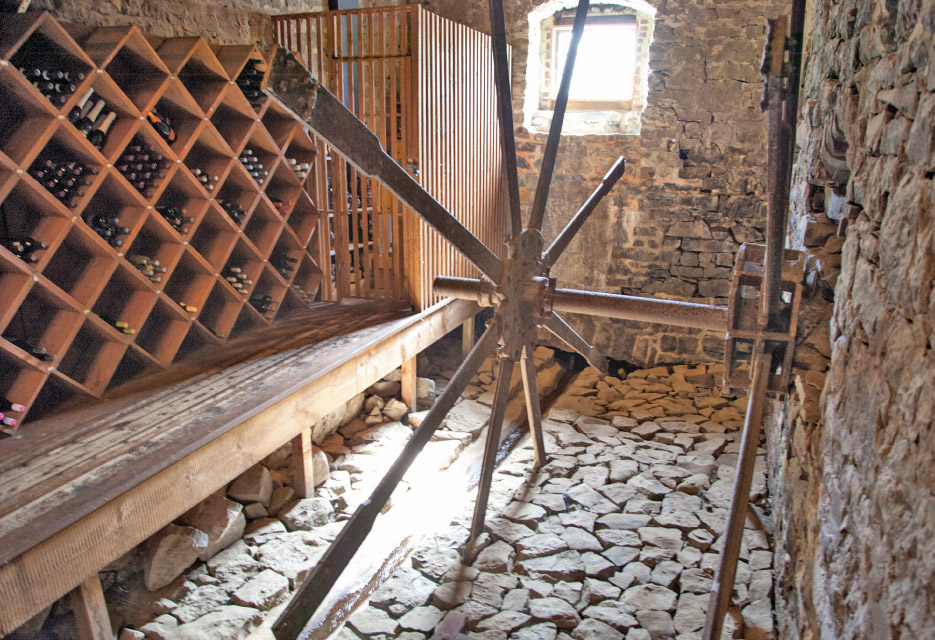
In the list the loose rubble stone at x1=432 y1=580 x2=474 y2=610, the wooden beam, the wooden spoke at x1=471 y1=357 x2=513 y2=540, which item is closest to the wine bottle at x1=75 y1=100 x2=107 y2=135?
the wooden beam

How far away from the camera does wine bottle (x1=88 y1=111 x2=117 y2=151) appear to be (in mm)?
2700

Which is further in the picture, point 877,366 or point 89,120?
point 89,120

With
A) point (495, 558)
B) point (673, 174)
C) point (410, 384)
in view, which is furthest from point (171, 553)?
point (673, 174)

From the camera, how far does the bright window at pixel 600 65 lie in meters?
4.87

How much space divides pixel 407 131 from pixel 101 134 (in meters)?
1.72

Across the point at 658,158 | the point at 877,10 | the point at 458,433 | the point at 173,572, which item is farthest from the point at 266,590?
the point at 658,158

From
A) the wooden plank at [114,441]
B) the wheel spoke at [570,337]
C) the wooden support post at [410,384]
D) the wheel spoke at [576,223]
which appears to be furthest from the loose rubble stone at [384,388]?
the wheel spoke at [576,223]

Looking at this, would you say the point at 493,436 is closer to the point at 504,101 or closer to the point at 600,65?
the point at 504,101

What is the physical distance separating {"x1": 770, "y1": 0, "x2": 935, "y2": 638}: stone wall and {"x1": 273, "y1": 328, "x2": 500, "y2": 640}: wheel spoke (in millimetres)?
1099

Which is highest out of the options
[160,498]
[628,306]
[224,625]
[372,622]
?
[628,306]

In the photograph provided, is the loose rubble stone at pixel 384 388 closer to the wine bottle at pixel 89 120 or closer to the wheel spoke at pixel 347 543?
the wheel spoke at pixel 347 543

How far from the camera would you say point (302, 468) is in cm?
346

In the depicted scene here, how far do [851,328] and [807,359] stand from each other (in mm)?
351

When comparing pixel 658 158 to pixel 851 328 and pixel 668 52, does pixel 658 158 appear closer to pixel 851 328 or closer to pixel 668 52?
pixel 668 52
